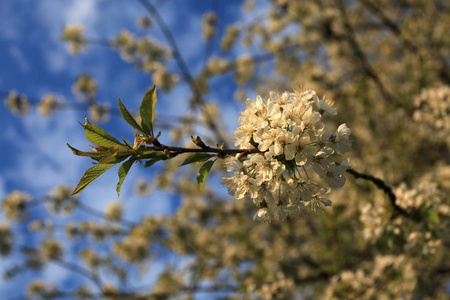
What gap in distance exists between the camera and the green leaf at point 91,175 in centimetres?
139

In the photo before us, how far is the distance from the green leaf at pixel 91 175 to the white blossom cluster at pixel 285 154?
0.59 meters

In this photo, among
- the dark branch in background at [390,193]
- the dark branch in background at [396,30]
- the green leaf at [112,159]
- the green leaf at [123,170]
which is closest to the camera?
the green leaf at [112,159]

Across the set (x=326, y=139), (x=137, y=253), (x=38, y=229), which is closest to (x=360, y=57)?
(x=326, y=139)

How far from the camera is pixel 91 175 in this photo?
140 centimetres

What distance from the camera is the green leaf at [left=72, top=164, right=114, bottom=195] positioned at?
4.56ft

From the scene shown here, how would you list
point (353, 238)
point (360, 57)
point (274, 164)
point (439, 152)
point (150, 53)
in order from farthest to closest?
1. point (439, 152)
2. point (150, 53)
3. point (360, 57)
4. point (353, 238)
5. point (274, 164)

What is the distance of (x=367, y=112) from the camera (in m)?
6.87

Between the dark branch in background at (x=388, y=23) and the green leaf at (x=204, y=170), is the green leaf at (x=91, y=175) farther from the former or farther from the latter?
the dark branch in background at (x=388, y=23)

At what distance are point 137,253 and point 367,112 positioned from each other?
581cm

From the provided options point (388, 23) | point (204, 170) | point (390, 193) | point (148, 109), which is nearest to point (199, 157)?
point (204, 170)

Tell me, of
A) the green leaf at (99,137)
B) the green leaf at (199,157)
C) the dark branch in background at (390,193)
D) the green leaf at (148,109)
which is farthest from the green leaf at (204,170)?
the dark branch in background at (390,193)

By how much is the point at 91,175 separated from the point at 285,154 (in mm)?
859

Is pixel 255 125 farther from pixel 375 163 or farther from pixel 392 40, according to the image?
pixel 392 40

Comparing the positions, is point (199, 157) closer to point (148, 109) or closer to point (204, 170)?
point (204, 170)
